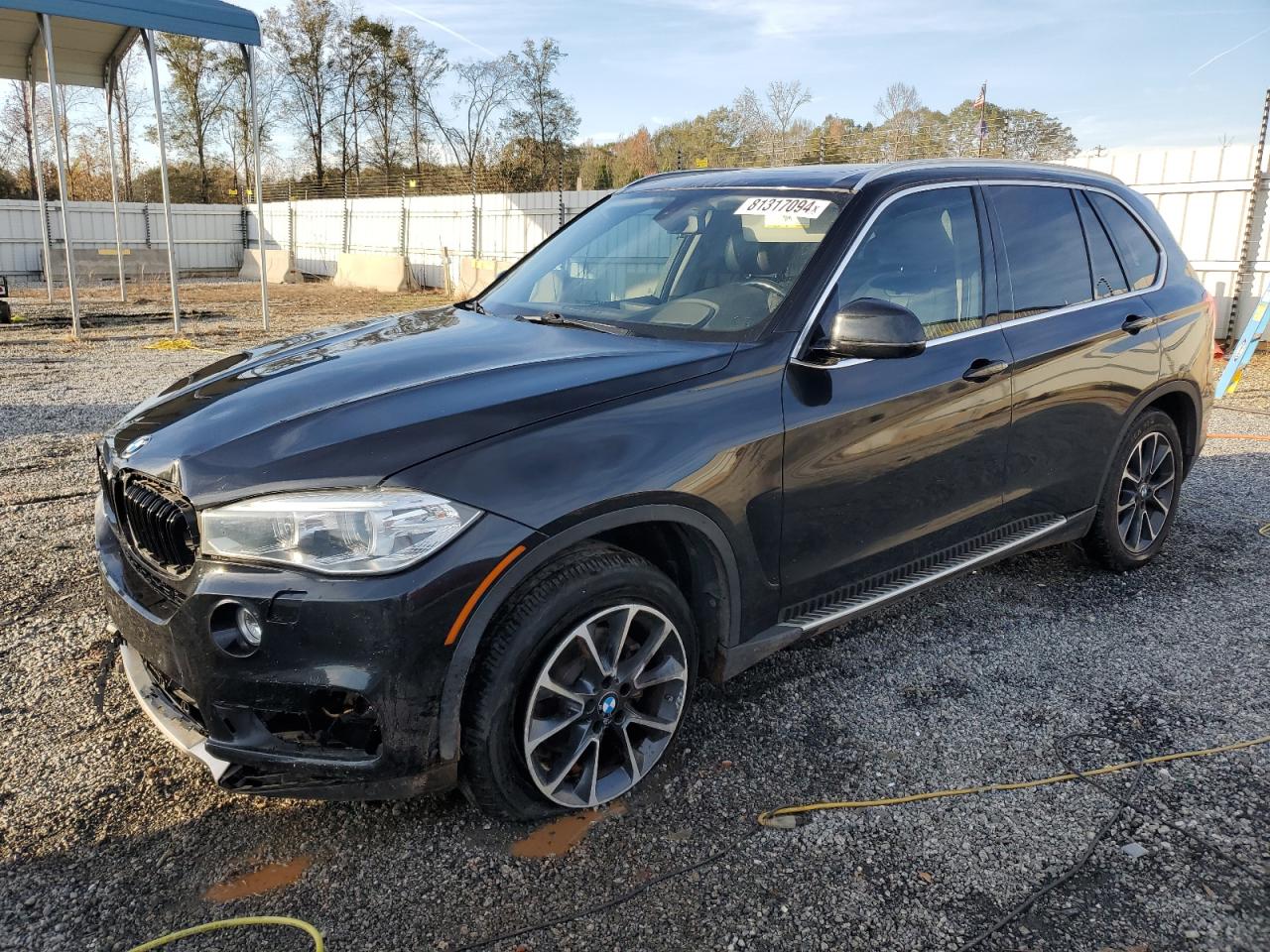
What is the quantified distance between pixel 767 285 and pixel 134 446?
2055mm

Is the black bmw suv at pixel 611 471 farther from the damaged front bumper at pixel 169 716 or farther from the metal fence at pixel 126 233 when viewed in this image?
the metal fence at pixel 126 233

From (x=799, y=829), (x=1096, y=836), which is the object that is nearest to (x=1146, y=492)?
(x=1096, y=836)

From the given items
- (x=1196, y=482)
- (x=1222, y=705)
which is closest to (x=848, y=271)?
(x=1222, y=705)

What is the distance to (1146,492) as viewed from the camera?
15.3 ft

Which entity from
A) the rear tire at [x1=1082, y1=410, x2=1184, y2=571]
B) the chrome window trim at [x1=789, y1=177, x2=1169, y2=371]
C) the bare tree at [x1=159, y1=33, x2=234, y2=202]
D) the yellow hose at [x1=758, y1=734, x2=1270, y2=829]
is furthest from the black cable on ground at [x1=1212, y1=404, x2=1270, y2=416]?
the bare tree at [x1=159, y1=33, x2=234, y2=202]

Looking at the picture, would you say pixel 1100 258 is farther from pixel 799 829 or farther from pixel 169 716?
pixel 169 716

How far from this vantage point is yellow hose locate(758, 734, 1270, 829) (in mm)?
2762

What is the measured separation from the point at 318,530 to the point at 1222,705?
3.23 metres

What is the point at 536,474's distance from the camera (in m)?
2.41

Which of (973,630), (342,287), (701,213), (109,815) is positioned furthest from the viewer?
(342,287)

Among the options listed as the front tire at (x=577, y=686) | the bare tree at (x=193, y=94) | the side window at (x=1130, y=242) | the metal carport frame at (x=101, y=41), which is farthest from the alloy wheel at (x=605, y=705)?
the bare tree at (x=193, y=94)

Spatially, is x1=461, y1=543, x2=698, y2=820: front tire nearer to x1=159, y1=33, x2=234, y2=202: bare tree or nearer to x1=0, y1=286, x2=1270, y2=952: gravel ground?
x1=0, y1=286, x2=1270, y2=952: gravel ground

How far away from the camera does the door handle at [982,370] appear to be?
11.4ft

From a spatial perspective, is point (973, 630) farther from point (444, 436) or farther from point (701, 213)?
point (444, 436)
